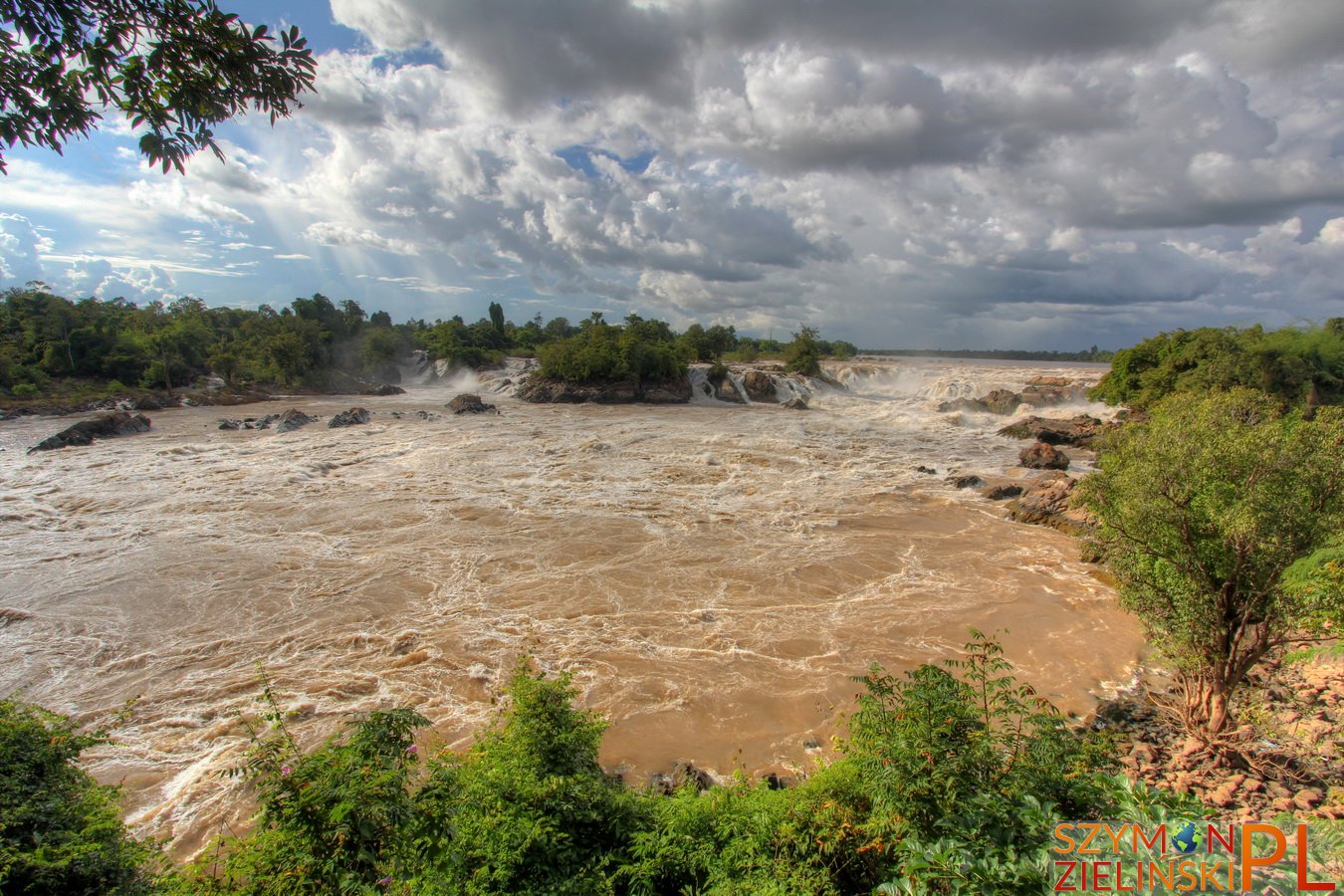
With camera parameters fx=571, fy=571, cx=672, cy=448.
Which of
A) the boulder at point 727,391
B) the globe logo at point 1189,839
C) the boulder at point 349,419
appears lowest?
the boulder at point 349,419

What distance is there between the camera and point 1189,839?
8.33 feet

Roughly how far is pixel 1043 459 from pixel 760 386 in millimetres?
24973

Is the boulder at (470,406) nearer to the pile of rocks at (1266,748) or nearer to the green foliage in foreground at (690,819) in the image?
the green foliage in foreground at (690,819)

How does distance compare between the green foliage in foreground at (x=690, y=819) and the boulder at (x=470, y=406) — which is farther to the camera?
the boulder at (x=470, y=406)

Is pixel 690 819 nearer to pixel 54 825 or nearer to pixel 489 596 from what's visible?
pixel 54 825

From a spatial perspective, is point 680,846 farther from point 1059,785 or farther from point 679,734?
point 679,734

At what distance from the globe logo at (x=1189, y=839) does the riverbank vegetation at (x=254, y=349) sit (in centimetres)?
4193

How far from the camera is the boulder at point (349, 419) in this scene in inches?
1128

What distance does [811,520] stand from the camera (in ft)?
51.0

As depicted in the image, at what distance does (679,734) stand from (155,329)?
5774cm

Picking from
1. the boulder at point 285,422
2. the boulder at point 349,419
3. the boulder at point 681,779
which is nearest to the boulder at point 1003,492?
the boulder at point 681,779

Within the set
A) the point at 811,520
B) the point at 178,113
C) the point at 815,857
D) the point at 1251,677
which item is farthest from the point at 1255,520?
the point at 811,520

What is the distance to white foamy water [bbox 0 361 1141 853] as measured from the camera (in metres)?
7.43

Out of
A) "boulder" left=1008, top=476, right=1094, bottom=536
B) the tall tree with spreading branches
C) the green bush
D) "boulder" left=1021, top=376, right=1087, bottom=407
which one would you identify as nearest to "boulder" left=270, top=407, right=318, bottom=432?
the green bush
